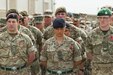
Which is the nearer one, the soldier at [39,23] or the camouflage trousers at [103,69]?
the camouflage trousers at [103,69]

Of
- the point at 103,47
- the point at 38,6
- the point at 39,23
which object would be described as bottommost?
the point at 103,47

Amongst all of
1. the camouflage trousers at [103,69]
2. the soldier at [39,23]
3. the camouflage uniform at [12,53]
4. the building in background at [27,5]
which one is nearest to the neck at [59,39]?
the camouflage uniform at [12,53]

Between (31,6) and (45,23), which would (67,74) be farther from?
(31,6)

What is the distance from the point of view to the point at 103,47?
27.8ft

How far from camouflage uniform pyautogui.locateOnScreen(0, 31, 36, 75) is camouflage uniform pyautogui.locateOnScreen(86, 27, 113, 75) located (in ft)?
4.17

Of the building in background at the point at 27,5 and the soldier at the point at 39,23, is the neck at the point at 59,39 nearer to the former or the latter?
the soldier at the point at 39,23

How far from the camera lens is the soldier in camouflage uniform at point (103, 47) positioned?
838 cm

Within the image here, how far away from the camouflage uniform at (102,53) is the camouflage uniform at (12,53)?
4.17ft

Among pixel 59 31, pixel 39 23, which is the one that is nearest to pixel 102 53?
pixel 59 31

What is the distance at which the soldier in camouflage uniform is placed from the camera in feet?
27.5

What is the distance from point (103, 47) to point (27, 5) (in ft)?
48.3

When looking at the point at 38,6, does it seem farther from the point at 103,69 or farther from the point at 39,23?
the point at 103,69

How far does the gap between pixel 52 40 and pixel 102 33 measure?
3.11 feet

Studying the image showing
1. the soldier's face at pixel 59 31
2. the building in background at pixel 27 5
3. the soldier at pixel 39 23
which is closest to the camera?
the soldier's face at pixel 59 31
